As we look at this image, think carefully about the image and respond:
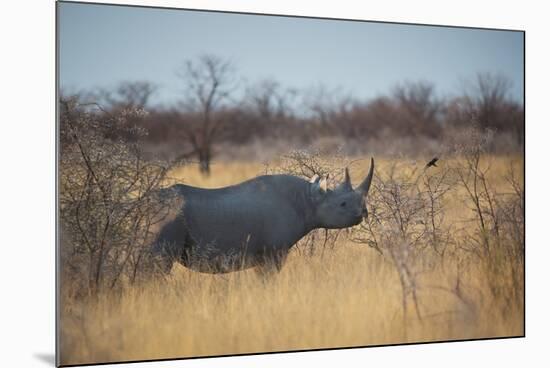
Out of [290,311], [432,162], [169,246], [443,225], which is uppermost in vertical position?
[432,162]

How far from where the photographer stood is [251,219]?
25.1ft

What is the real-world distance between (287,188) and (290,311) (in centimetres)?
103

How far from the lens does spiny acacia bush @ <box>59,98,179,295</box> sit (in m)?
→ 6.68

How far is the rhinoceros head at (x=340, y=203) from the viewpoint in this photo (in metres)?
7.72

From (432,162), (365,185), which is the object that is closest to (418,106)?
(432,162)

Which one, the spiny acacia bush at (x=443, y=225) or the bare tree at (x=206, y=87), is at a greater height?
the bare tree at (x=206, y=87)

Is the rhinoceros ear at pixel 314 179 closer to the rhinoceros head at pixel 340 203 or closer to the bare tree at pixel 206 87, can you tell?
the rhinoceros head at pixel 340 203

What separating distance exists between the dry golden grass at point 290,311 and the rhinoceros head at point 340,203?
186mm

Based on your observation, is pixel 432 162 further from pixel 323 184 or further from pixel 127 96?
pixel 127 96

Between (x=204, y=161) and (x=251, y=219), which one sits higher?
(x=204, y=161)

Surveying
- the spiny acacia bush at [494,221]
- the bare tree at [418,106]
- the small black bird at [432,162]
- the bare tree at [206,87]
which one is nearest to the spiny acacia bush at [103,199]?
the bare tree at [206,87]

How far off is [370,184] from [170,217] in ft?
5.32

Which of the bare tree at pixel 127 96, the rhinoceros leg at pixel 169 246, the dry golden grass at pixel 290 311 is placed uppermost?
the bare tree at pixel 127 96
